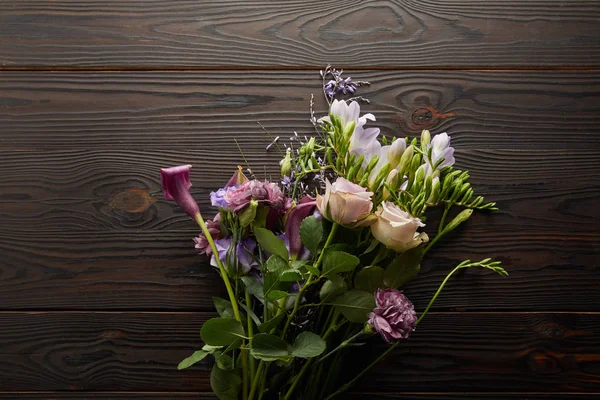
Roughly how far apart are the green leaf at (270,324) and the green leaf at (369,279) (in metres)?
0.12

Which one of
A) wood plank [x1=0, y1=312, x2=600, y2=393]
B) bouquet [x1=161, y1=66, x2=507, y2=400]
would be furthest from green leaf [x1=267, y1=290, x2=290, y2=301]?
wood plank [x1=0, y1=312, x2=600, y2=393]

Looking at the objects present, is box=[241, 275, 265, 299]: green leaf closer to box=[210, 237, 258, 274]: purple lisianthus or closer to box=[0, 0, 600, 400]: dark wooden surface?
box=[210, 237, 258, 274]: purple lisianthus

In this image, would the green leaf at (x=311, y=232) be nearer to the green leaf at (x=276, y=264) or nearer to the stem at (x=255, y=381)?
the green leaf at (x=276, y=264)

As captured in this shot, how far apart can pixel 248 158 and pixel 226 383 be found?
1.19 ft

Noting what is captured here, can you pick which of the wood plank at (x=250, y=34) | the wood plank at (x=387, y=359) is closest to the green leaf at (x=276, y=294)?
the wood plank at (x=387, y=359)

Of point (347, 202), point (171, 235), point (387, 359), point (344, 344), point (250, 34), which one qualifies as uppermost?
point (250, 34)

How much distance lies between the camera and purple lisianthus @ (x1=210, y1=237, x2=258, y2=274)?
0.74 meters

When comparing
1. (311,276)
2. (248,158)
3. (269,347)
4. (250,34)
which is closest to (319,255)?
(311,276)

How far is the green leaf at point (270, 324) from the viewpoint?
2.25ft

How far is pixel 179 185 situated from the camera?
750 millimetres

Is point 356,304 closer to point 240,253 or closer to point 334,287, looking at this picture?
point 334,287

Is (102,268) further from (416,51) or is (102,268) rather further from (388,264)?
(416,51)

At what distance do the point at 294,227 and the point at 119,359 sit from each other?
1.29 feet

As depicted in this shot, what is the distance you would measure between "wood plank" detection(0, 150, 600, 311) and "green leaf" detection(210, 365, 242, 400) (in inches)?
5.7
